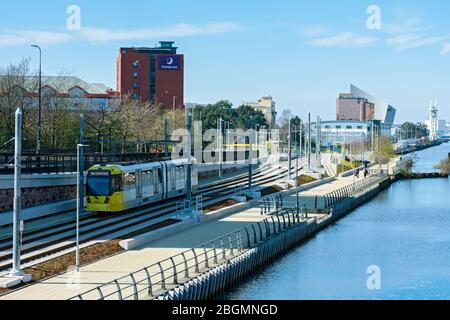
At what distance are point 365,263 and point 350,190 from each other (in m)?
A: 35.3

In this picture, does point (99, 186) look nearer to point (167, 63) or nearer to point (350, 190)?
point (350, 190)

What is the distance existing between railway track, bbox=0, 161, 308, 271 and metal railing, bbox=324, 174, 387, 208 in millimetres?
12140

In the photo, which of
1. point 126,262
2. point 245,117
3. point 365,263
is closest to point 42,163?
point 126,262

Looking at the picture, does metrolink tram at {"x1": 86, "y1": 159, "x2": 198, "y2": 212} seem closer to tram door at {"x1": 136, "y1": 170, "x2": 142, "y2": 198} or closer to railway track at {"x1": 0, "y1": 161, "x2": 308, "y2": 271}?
tram door at {"x1": 136, "y1": 170, "x2": 142, "y2": 198}

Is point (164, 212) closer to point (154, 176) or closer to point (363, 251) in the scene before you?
point (154, 176)

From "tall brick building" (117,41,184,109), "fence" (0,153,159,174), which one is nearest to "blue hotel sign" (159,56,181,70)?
"tall brick building" (117,41,184,109)

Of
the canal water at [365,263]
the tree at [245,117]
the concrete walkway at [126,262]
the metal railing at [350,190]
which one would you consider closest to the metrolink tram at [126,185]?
the concrete walkway at [126,262]

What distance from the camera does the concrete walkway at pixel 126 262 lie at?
23578 millimetres

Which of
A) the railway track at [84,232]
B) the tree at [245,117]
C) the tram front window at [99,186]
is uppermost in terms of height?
the tree at [245,117]

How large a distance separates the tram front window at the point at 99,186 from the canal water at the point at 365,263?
1005cm

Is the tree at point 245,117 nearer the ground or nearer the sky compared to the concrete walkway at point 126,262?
nearer the sky

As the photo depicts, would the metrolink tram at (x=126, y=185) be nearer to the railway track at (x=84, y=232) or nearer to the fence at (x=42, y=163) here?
the railway track at (x=84, y=232)

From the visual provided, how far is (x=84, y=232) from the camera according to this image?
35469 mm
